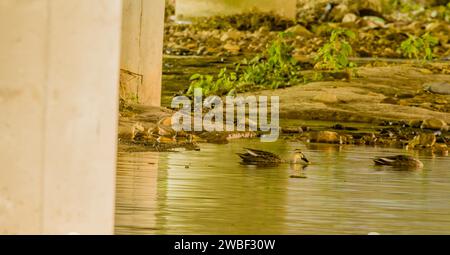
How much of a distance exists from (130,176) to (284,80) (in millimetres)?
2839

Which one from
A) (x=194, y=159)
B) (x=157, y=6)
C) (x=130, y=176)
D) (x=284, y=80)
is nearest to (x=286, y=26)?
(x=284, y=80)

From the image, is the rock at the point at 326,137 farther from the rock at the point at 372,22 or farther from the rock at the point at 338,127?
the rock at the point at 372,22

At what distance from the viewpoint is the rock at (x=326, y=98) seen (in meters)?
11.3

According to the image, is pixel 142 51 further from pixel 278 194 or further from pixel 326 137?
pixel 278 194

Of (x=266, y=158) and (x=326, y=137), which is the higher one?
(x=326, y=137)

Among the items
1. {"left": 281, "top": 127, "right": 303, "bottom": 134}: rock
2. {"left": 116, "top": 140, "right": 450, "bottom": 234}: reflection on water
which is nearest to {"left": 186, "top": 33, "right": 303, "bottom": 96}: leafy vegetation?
{"left": 281, "top": 127, "right": 303, "bottom": 134}: rock

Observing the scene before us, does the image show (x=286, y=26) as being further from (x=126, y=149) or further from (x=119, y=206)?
(x=119, y=206)

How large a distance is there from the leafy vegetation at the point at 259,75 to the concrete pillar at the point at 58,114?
233 inches

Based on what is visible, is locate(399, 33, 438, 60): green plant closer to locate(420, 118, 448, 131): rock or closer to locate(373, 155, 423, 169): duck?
locate(420, 118, 448, 131): rock

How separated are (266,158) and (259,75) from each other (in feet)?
5.03

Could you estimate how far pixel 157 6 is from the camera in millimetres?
11070

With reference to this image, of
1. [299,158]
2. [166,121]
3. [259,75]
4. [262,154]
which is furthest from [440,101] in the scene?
[166,121]

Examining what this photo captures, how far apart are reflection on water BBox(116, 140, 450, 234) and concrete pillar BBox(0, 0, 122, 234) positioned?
1.49 meters

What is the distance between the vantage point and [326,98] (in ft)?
37.1
